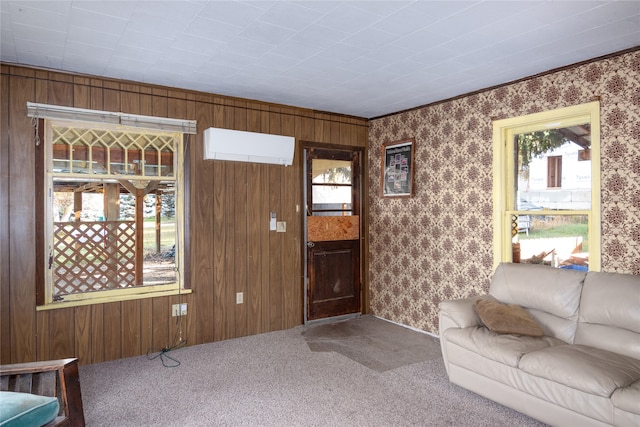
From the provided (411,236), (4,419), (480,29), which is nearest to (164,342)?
(4,419)

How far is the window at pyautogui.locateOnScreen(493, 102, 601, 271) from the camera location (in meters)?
3.17

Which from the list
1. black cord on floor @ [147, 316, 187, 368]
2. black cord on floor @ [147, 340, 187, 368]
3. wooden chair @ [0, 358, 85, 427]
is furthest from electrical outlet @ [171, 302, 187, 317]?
wooden chair @ [0, 358, 85, 427]

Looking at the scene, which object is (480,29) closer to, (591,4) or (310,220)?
(591,4)

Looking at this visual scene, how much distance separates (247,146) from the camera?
4.09 metres

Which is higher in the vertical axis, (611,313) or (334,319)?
(611,313)

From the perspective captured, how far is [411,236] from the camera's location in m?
4.60

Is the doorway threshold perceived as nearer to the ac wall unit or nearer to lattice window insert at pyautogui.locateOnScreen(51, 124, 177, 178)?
the ac wall unit

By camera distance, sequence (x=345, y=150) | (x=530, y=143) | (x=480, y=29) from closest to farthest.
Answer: (x=480, y=29), (x=530, y=143), (x=345, y=150)

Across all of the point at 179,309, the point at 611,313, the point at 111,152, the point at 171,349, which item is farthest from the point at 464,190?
the point at 111,152

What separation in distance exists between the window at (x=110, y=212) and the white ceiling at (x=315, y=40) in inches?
24.1

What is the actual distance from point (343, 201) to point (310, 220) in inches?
22.0

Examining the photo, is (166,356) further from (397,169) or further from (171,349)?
(397,169)

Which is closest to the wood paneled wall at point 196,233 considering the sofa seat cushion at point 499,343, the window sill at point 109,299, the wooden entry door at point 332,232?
the window sill at point 109,299

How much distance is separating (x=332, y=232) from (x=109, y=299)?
2467 mm
